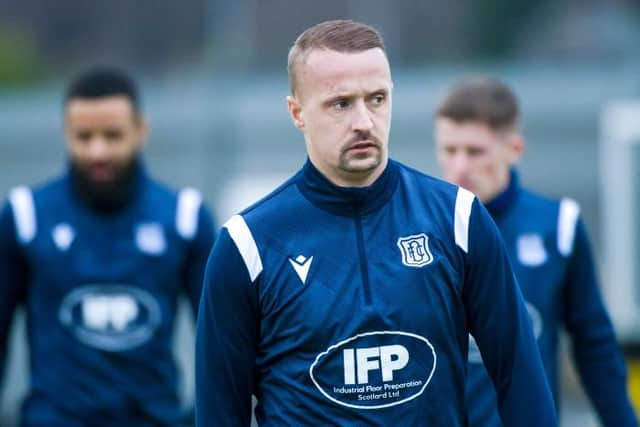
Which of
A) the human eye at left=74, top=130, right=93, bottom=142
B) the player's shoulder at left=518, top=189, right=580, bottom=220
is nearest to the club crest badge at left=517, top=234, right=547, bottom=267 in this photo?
the player's shoulder at left=518, top=189, right=580, bottom=220

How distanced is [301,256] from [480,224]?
47 cm

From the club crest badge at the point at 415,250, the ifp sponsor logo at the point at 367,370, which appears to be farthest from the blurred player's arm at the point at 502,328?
the ifp sponsor logo at the point at 367,370

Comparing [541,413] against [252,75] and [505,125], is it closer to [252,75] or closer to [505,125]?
[505,125]

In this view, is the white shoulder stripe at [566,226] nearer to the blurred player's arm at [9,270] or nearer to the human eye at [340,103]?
the human eye at [340,103]

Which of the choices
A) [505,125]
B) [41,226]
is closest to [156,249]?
[41,226]

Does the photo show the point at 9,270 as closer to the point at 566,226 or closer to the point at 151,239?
the point at 151,239

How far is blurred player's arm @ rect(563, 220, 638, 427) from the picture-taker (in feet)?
15.4

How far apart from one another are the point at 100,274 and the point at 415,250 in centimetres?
242

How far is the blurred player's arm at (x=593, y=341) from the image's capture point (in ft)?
15.4

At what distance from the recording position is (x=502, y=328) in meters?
3.37

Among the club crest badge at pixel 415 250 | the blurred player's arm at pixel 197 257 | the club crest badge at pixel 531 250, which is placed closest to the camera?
the club crest badge at pixel 415 250

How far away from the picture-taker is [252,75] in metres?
16.6

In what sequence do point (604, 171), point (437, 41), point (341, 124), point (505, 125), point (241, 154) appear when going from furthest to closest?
point (437, 41)
point (241, 154)
point (604, 171)
point (505, 125)
point (341, 124)

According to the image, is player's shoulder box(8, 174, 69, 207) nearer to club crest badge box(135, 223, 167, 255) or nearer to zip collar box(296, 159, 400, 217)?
club crest badge box(135, 223, 167, 255)
